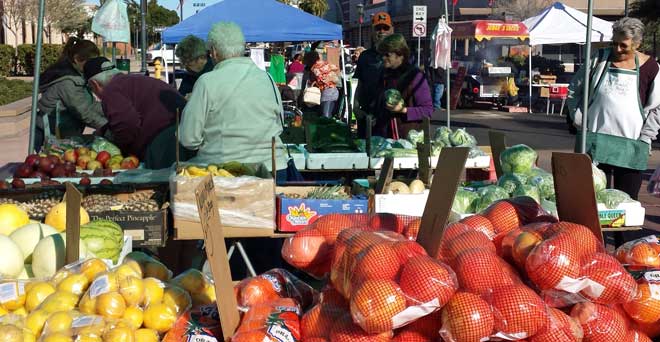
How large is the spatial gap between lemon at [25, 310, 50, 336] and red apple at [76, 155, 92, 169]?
3937 millimetres

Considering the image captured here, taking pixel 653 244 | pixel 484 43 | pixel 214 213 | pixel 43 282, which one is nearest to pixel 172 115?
pixel 43 282

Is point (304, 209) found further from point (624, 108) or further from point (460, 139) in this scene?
point (460, 139)

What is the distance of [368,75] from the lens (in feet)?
29.6

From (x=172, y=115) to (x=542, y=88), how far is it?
1843 cm

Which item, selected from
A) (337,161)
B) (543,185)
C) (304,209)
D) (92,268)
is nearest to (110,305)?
(92,268)

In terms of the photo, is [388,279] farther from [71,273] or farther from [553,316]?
[71,273]

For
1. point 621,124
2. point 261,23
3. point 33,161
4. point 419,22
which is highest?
point 419,22

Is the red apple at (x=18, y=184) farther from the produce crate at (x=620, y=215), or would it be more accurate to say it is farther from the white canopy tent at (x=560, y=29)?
the white canopy tent at (x=560, y=29)

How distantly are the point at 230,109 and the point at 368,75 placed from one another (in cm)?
402

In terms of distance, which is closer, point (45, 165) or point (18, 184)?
point (18, 184)

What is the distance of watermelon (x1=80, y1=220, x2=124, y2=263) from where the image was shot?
3596 mm

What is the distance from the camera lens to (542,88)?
23.0 meters

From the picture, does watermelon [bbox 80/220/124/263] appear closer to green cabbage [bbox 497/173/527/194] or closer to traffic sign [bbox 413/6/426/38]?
green cabbage [bbox 497/173/527/194]

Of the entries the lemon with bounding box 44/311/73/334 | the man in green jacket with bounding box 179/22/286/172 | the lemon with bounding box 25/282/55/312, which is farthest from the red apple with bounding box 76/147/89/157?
the lemon with bounding box 44/311/73/334
